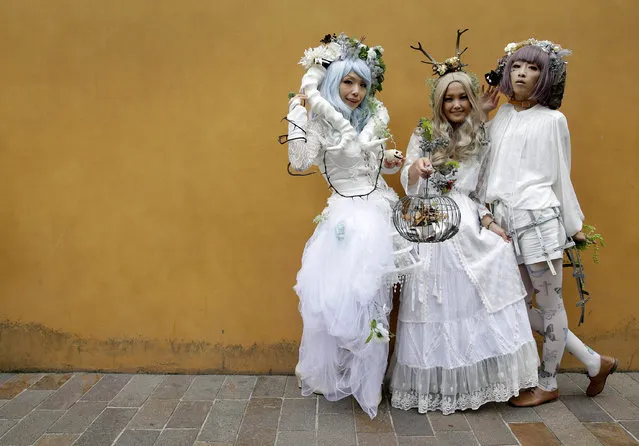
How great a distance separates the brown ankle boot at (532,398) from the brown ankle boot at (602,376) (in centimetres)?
29

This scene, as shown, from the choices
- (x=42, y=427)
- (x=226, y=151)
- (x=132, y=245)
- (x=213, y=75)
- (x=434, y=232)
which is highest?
(x=213, y=75)

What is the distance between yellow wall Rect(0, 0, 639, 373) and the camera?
3402 millimetres

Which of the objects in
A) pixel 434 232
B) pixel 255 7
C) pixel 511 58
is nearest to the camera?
pixel 434 232

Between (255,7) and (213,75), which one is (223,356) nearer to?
(213,75)

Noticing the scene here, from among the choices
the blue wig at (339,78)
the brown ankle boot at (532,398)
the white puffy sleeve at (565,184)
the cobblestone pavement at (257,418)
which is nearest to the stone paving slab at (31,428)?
the cobblestone pavement at (257,418)

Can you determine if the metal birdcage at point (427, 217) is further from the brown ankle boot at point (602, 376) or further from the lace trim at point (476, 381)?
the brown ankle boot at point (602, 376)

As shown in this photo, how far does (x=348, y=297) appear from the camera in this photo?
277 cm

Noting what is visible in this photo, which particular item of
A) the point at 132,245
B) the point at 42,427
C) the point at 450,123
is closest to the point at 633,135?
the point at 450,123

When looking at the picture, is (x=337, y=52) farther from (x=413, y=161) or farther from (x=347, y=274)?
(x=347, y=274)

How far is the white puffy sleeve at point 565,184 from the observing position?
296cm

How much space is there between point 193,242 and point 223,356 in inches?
31.8

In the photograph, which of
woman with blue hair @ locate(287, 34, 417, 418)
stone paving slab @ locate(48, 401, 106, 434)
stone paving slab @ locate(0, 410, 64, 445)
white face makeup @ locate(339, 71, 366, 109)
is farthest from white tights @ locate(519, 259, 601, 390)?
stone paving slab @ locate(0, 410, 64, 445)

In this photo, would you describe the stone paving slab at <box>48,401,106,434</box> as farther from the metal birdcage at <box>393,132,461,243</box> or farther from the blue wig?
the blue wig

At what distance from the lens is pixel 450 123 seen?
3.10 meters
